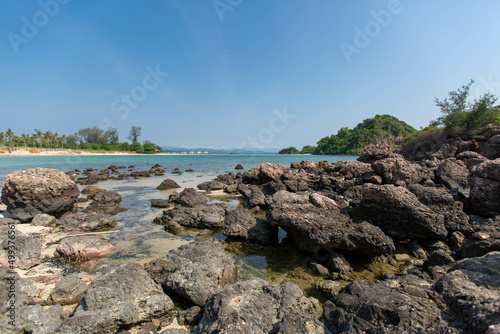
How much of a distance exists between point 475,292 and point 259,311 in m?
2.70

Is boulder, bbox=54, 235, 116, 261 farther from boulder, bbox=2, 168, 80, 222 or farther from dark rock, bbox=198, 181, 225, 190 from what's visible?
dark rock, bbox=198, 181, 225, 190

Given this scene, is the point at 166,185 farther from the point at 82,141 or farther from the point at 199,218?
the point at 82,141

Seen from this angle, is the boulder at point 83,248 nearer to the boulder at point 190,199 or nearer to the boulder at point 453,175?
the boulder at point 190,199

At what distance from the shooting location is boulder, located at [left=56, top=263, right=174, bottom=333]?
3.10 metres

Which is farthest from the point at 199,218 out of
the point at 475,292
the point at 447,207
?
the point at 447,207

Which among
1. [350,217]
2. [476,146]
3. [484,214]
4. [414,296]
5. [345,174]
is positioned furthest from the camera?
[476,146]

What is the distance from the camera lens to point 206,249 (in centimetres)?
510

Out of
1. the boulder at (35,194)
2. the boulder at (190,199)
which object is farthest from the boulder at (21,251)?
the boulder at (190,199)

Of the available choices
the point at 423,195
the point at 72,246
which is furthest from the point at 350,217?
the point at 72,246

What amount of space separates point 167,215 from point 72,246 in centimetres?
366

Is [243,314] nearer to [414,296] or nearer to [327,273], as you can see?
[414,296]

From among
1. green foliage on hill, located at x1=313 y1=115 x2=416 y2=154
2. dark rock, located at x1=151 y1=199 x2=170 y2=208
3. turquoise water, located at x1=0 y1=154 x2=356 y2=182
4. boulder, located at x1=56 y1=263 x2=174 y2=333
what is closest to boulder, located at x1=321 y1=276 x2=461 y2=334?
boulder, located at x1=56 y1=263 x2=174 y2=333

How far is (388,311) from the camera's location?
8.73 ft

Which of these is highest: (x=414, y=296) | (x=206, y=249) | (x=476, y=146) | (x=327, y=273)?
(x=476, y=146)
